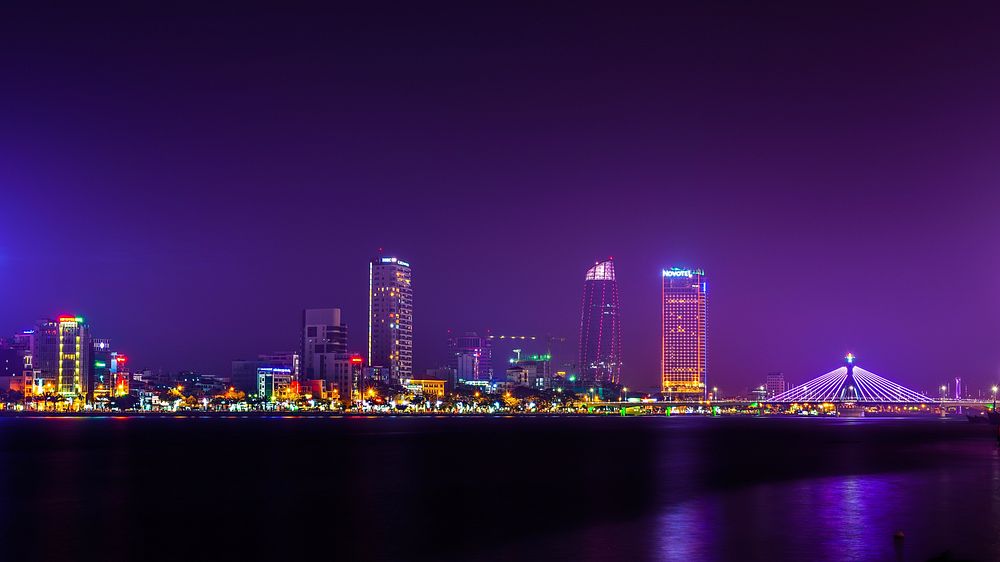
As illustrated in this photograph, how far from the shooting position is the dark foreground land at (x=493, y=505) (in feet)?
118

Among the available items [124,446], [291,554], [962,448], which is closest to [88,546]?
[291,554]

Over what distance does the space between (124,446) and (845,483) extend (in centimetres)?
6959

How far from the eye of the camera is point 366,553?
35.1m

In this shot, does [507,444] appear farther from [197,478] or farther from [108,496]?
[108,496]

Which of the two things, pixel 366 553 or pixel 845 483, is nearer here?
pixel 366 553

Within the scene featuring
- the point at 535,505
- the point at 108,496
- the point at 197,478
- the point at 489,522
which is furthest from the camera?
the point at 197,478

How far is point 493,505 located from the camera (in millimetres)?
48312

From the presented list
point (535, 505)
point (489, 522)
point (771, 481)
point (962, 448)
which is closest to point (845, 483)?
point (771, 481)

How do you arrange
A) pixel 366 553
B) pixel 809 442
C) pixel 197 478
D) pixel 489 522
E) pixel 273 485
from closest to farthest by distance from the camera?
pixel 366 553 < pixel 489 522 < pixel 273 485 < pixel 197 478 < pixel 809 442

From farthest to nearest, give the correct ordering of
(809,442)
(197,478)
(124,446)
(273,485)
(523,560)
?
1. (809,442)
2. (124,446)
3. (197,478)
4. (273,485)
5. (523,560)

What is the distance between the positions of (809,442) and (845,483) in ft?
196

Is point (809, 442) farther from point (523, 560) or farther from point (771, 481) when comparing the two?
point (523, 560)

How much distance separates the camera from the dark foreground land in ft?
118

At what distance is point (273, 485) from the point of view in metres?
58.9
